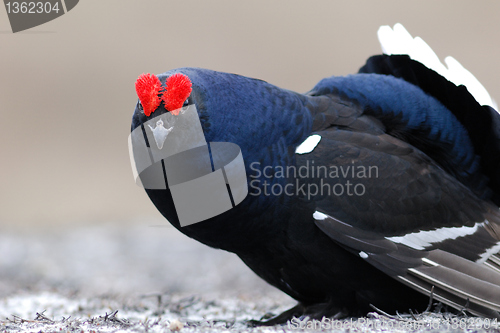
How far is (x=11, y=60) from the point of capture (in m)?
11.9

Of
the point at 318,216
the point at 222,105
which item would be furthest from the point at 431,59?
the point at 222,105

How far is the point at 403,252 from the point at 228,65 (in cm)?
849

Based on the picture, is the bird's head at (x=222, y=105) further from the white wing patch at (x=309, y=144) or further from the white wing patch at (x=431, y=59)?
the white wing patch at (x=431, y=59)

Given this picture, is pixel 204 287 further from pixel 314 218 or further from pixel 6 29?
pixel 6 29

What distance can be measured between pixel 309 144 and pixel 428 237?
0.97m

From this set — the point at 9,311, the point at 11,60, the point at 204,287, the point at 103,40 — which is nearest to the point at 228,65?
the point at 103,40

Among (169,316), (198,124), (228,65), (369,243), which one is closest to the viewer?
(198,124)

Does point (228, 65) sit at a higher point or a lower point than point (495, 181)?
higher

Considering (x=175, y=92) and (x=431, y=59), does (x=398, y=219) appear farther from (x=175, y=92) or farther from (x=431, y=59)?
(x=175, y=92)

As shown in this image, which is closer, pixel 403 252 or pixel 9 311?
pixel 403 252

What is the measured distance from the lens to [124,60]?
1211 cm

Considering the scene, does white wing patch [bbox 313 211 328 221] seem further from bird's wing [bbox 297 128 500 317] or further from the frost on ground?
the frost on ground

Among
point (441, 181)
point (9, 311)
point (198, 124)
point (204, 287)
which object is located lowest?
point (204, 287)

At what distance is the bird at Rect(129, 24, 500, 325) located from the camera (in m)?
3.50
